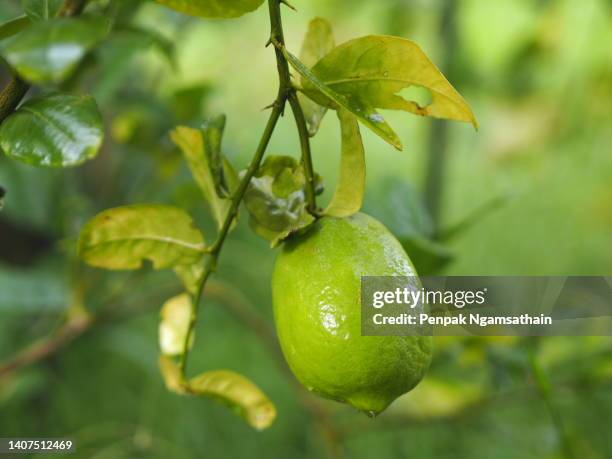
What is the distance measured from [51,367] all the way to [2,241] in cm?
24

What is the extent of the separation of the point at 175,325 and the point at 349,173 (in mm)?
192

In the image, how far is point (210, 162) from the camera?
44cm

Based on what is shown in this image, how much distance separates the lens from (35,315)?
1277mm

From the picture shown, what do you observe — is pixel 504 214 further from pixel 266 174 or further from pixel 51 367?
pixel 266 174

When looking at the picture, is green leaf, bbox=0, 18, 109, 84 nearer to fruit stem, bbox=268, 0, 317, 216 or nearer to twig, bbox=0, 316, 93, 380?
fruit stem, bbox=268, 0, 317, 216

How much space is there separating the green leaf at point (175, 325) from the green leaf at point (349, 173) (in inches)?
5.9

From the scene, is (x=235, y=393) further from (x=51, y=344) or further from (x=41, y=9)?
(x=51, y=344)

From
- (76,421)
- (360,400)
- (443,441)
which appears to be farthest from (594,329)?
(76,421)

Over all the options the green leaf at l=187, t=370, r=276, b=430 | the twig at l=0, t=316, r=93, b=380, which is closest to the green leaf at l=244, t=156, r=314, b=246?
the green leaf at l=187, t=370, r=276, b=430

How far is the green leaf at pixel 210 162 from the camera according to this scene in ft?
1.44

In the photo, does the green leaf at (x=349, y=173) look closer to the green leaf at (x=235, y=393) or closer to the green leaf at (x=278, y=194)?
the green leaf at (x=278, y=194)

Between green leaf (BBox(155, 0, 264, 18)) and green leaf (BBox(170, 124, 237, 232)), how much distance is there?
0.06 m

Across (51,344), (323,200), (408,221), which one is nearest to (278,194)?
(408,221)

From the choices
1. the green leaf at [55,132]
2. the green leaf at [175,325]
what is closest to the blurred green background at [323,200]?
the green leaf at [175,325]
